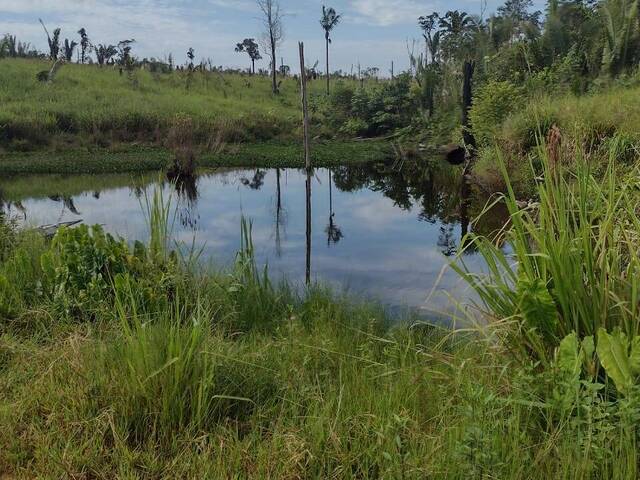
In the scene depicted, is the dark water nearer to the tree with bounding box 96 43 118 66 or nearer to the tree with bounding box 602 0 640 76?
the tree with bounding box 602 0 640 76

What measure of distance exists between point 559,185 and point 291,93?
2966cm

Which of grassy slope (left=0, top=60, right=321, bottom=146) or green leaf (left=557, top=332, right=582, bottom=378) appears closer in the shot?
green leaf (left=557, top=332, right=582, bottom=378)

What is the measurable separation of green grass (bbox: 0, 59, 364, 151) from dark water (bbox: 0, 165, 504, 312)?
16.3ft

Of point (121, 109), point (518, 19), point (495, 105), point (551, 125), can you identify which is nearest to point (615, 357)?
point (551, 125)

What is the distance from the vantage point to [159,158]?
1664 centimetres

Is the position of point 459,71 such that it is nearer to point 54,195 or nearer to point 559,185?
point 54,195

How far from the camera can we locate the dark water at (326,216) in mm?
6426

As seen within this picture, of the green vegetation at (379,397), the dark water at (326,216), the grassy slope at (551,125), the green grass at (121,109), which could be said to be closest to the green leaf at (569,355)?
the green vegetation at (379,397)

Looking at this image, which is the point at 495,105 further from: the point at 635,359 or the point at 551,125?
the point at 635,359

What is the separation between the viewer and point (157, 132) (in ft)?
65.0

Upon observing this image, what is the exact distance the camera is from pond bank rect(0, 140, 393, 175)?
15.4 meters

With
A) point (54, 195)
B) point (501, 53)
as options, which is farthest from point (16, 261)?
point (501, 53)

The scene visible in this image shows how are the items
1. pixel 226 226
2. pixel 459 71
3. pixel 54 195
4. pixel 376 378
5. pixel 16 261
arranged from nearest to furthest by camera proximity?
pixel 376 378, pixel 16 261, pixel 226 226, pixel 54 195, pixel 459 71

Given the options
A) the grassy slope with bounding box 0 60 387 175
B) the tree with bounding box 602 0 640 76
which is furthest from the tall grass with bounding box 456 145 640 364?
the tree with bounding box 602 0 640 76
